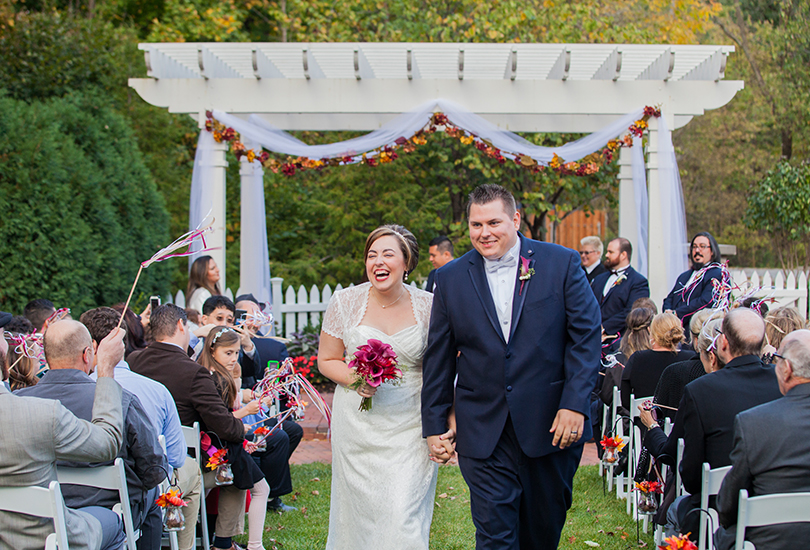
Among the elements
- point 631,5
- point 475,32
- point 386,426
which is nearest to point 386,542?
point 386,426

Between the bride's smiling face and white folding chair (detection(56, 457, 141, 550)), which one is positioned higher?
the bride's smiling face

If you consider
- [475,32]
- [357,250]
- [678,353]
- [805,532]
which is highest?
[475,32]

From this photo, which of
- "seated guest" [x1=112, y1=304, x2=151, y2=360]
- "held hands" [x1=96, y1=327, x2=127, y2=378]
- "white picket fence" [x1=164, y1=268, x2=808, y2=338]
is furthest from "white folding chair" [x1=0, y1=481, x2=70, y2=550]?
"white picket fence" [x1=164, y1=268, x2=808, y2=338]

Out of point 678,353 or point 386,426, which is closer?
point 386,426

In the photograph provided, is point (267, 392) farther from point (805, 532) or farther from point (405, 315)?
point (805, 532)

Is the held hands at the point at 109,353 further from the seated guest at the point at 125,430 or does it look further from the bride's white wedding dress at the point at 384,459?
the bride's white wedding dress at the point at 384,459

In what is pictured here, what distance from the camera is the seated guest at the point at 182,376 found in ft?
14.8

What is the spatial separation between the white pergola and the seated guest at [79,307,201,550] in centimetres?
466

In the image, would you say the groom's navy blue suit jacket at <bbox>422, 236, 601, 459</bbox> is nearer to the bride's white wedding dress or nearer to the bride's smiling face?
the bride's white wedding dress

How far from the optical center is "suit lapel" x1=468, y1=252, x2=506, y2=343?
3.42 metres

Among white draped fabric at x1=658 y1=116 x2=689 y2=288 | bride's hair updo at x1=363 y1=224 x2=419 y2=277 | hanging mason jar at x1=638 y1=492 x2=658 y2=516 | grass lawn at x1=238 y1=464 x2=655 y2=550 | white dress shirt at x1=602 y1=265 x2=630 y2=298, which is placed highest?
white draped fabric at x1=658 y1=116 x2=689 y2=288

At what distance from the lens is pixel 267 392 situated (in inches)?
198

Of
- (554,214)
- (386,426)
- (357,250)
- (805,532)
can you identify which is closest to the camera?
(805,532)

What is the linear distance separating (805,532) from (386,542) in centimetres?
190
